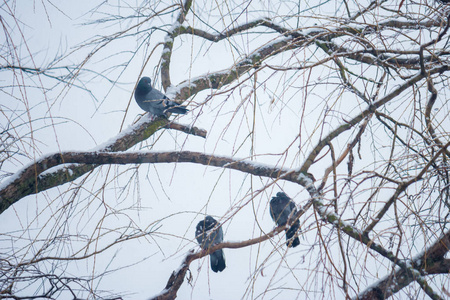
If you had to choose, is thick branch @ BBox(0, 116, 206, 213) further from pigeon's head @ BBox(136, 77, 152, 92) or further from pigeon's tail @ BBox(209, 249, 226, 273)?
pigeon's tail @ BBox(209, 249, 226, 273)

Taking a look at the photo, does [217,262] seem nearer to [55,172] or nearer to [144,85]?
[144,85]

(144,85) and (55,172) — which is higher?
(144,85)

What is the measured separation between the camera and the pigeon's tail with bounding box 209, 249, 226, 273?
4.02 meters

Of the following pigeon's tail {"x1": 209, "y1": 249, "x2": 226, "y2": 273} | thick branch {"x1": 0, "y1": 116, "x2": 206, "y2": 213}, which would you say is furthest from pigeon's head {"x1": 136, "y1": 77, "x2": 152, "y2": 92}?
pigeon's tail {"x1": 209, "y1": 249, "x2": 226, "y2": 273}

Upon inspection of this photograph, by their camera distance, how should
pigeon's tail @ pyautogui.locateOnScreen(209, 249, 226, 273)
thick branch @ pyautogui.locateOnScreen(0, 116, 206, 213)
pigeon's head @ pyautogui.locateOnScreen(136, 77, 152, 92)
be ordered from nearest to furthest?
thick branch @ pyautogui.locateOnScreen(0, 116, 206, 213) < pigeon's head @ pyautogui.locateOnScreen(136, 77, 152, 92) < pigeon's tail @ pyautogui.locateOnScreen(209, 249, 226, 273)

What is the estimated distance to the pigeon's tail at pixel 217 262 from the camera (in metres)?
4.02

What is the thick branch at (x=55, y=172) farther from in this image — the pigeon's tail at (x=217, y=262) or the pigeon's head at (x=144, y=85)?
the pigeon's tail at (x=217, y=262)

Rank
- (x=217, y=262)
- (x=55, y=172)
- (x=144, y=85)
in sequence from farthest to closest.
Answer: (x=217, y=262) < (x=144, y=85) < (x=55, y=172)

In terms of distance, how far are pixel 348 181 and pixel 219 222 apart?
0.41 meters

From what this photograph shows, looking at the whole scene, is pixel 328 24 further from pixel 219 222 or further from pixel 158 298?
pixel 158 298

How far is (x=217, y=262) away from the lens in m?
4.04

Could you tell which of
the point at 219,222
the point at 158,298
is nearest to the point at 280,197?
the point at 158,298

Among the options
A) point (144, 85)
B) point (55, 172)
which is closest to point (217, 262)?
point (144, 85)

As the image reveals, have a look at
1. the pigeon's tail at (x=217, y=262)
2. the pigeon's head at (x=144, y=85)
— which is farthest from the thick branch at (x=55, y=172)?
the pigeon's tail at (x=217, y=262)
